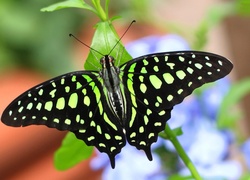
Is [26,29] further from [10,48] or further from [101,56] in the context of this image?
[101,56]

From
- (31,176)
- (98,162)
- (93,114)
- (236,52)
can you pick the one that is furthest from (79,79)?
(31,176)

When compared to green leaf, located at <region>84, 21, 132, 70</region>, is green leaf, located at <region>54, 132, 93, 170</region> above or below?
below

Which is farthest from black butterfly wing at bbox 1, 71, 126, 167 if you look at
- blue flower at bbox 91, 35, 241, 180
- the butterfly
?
blue flower at bbox 91, 35, 241, 180

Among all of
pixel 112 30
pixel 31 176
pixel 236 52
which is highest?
pixel 112 30

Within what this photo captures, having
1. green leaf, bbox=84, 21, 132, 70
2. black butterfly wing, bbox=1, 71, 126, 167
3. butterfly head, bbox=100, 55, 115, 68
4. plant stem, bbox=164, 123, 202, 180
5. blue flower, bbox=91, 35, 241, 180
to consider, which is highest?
green leaf, bbox=84, 21, 132, 70

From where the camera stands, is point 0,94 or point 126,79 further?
point 0,94

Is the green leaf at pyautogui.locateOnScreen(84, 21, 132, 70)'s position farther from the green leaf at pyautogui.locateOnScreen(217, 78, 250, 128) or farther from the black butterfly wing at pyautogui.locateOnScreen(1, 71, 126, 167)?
the green leaf at pyautogui.locateOnScreen(217, 78, 250, 128)

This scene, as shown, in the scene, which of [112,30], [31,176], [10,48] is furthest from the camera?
[10,48]
